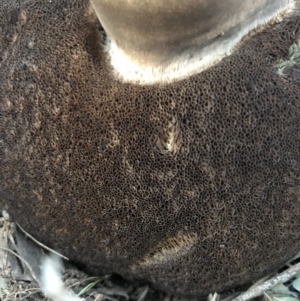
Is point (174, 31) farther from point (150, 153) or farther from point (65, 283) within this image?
point (65, 283)

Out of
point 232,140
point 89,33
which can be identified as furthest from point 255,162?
point 89,33

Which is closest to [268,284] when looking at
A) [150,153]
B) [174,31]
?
[150,153]

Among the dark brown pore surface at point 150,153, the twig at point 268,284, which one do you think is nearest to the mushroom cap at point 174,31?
the dark brown pore surface at point 150,153

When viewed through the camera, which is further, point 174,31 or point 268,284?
point 268,284

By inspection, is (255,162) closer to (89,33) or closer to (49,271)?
(89,33)

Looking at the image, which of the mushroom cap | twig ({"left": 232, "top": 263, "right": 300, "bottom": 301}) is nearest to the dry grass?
twig ({"left": 232, "top": 263, "right": 300, "bottom": 301})

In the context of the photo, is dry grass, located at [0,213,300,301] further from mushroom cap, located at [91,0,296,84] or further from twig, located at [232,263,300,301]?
mushroom cap, located at [91,0,296,84]
